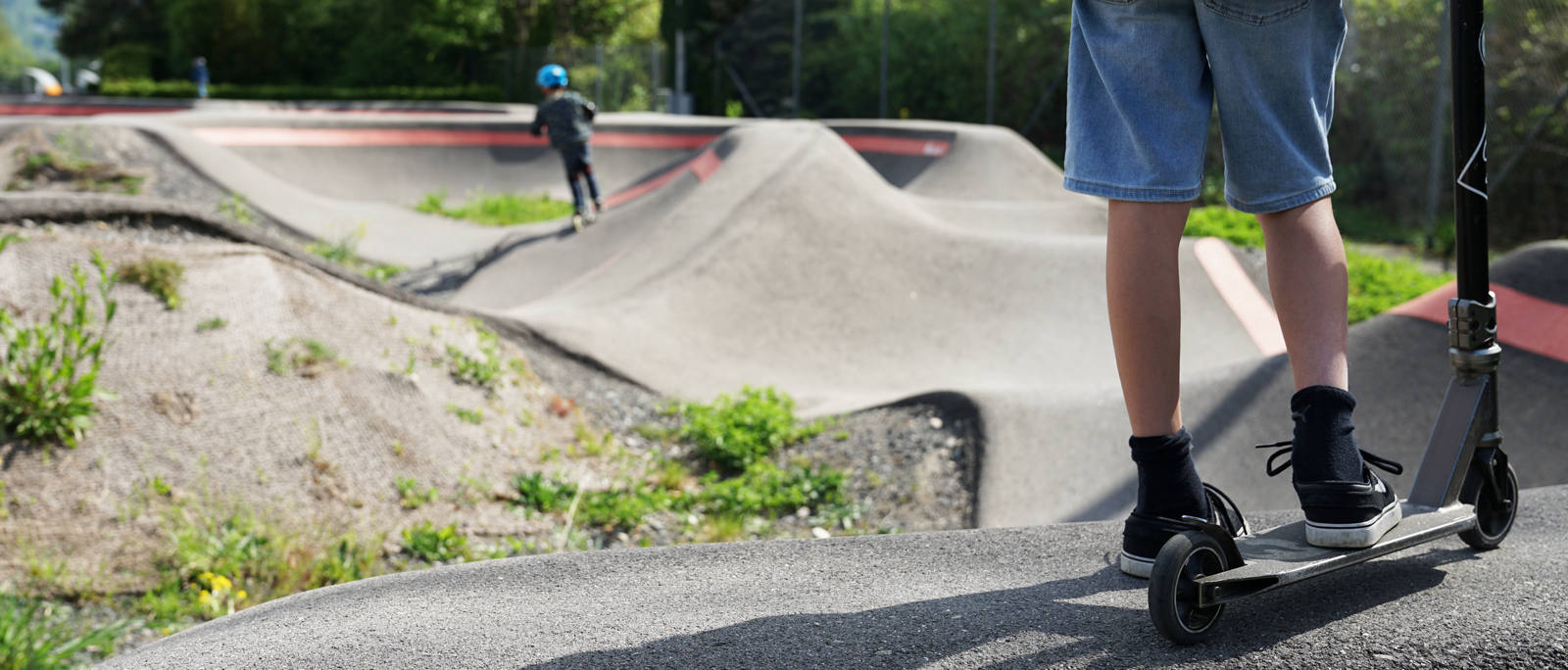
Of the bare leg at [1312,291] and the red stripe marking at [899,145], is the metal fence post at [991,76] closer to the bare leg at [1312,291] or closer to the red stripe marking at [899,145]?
the red stripe marking at [899,145]

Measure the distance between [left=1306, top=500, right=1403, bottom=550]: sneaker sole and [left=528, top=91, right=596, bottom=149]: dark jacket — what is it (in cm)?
1101

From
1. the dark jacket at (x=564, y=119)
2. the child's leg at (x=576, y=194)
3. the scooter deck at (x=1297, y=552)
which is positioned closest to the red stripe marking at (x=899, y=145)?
the dark jacket at (x=564, y=119)

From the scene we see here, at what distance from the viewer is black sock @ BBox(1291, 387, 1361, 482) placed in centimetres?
180

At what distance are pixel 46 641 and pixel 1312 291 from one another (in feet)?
10.2

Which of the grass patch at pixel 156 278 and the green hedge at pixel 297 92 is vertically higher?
the green hedge at pixel 297 92

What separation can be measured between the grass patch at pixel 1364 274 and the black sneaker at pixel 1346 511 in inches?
217

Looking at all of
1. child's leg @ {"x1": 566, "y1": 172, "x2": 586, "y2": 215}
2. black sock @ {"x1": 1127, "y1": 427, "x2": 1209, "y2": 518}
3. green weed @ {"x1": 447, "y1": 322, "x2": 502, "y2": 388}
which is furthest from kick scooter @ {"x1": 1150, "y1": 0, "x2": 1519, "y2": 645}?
child's leg @ {"x1": 566, "y1": 172, "x2": 586, "y2": 215}

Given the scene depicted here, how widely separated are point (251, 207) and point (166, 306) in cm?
758

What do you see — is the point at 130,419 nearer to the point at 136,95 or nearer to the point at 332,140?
the point at 332,140

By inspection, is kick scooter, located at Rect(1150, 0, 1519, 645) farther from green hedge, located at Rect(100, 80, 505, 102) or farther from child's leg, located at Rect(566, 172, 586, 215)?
green hedge, located at Rect(100, 80, 505, 102)

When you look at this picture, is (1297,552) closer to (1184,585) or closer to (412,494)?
(1184,585)

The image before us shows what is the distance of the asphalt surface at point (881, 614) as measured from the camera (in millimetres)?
1686

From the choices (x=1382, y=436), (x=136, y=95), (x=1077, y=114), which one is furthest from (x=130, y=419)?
(x=136, y=95)

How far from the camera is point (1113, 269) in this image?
1.81 metres
